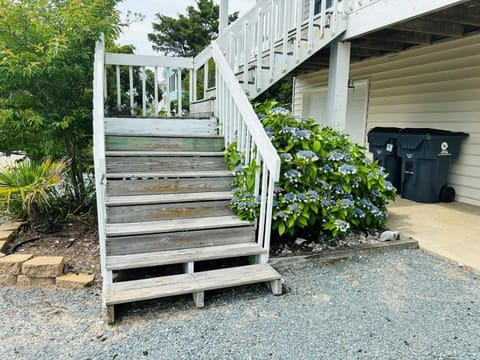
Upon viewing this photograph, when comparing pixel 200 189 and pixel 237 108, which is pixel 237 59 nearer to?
pixel 237 108

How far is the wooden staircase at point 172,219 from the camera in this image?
231cm

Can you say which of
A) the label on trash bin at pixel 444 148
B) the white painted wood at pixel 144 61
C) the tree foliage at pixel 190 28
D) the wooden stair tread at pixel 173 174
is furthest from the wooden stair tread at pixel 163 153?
the tree foliage at pixel 190 28

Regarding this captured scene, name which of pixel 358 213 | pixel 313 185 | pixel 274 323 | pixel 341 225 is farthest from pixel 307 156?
pixel 274 323

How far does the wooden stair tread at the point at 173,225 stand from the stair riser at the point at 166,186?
411 mm

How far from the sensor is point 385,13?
12.8 ft

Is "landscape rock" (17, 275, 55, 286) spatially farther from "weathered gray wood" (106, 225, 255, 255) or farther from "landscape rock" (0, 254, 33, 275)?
"weathered gray wood" (106, 225, 255, 255)

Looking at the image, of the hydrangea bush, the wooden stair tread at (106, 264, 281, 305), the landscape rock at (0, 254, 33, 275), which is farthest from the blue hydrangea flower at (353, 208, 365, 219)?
the landscape rock at (0, 254, 33, 275)

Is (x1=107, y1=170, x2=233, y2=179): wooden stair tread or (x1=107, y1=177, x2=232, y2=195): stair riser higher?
(x1=107, y1=170, x2=233, y2=179): wooden stair tread

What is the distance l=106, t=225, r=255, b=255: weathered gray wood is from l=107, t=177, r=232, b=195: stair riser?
0.64 m

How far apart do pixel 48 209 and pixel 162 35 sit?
21372mm

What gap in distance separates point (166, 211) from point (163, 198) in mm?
147

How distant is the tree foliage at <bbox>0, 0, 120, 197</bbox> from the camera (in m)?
3.13

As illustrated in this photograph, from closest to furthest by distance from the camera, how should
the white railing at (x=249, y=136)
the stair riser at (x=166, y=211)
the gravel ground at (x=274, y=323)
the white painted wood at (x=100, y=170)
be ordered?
the gravel ground at (x=274, y=323) → the white painted wood at (x=100, y=170) → the white railing at (x=249, y=136) → the stair riser at (x=166, y=211)

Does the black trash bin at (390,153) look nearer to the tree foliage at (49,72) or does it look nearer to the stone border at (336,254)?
the stone border at (336,254)
